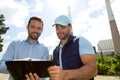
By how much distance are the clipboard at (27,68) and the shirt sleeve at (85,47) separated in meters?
0.60

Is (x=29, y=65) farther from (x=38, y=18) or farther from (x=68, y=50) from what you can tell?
(x=38, y=18)

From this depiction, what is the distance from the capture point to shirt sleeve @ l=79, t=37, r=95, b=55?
3.42 meters

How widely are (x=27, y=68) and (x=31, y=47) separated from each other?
130cm

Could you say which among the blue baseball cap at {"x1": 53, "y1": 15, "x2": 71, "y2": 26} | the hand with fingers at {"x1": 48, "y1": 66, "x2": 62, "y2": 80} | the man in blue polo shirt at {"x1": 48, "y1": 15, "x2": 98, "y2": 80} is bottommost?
the hand with fingers at {"x1": 48, "y1": 66, "x2": 62, "y2": 80}

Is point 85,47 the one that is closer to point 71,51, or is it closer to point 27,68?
point 71,51

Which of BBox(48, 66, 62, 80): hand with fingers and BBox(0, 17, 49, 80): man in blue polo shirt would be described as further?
BBox(0, 17, 49, 80): man in blue polo shirt

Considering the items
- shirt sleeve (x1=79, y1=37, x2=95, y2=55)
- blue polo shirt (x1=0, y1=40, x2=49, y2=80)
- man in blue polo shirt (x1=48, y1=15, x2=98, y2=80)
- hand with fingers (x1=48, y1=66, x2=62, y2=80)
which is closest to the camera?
hand with fingers (x1=48, y1=66, x2=62, y2=80)

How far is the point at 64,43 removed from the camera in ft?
13.3

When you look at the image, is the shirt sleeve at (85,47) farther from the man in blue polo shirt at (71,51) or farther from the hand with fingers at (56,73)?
the hand with fingers at (56,73)

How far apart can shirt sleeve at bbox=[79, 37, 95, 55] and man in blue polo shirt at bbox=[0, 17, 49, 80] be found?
37.7 inches

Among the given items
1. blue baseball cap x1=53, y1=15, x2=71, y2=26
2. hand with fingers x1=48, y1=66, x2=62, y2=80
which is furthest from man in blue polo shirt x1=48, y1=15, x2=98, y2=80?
hand with fingers x1=48, y1=66, x2=62, y2=80

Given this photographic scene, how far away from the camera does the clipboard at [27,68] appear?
312cm

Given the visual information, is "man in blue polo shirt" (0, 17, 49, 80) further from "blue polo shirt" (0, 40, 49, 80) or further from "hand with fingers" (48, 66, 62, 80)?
"hand with fingers" (48, 66, 62, 80)

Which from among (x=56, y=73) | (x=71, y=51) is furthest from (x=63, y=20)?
(x=56, y=73)
